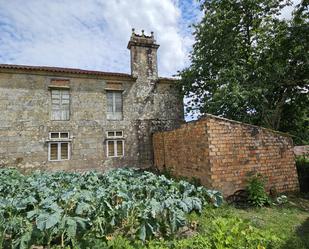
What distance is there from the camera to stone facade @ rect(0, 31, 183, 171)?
11.0 metres

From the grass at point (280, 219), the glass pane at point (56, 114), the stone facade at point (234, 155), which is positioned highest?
the glass pane at point (56, 114)

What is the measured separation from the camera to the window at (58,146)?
1144 centimetres

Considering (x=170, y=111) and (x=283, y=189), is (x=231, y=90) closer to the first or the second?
(x=170, y=111)

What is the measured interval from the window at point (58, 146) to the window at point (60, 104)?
94 cm

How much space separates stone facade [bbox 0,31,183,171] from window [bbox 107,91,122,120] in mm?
227

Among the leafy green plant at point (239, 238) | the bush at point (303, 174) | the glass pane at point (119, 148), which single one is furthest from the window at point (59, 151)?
the bush at point (303, 174)

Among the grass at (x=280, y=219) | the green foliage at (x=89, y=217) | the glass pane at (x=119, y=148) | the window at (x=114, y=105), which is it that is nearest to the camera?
the green foliage at (x=89, y=217)

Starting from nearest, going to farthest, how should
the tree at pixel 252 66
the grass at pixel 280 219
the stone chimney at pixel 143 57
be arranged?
the grass at pixel 280 219 < the tree at pixel 252 66 < the stone chimney at pixel 143 57

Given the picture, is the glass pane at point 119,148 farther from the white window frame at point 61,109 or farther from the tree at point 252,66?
the tree at point 252,66

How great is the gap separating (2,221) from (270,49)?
12.9m

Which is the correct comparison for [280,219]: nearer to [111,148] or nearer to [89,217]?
[89,217]

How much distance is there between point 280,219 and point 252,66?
8.90 metres

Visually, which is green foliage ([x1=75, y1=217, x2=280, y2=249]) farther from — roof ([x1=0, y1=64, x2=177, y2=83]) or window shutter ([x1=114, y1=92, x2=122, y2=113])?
roof ([x1=0, y1=64, x2=177, y2=83])

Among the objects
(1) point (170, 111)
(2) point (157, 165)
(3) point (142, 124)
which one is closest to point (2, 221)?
(2) point (157, 165)
